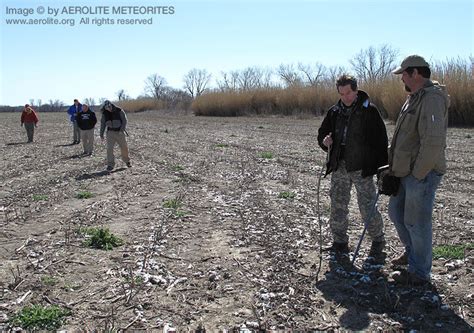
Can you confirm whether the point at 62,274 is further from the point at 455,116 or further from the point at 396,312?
the point at 455,116

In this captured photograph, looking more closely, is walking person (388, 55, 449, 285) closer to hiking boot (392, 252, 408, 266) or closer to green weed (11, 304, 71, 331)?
hiking boot (392, 252, 408, 266)

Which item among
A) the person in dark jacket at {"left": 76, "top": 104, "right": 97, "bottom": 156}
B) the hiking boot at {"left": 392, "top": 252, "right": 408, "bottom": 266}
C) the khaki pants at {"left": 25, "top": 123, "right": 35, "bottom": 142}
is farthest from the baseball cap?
the khaki pants at {"left": 25, "top": 123, "right": 35, "bottom": 142}

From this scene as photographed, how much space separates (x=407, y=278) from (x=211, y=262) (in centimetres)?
245

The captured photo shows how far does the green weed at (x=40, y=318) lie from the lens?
4430 millimetres

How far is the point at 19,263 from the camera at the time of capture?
609 centimetres

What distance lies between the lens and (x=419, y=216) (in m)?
5.00

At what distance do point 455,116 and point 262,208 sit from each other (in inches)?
980

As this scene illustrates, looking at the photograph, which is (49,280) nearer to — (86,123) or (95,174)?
(95,174)

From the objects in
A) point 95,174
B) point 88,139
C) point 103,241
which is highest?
point 88,139

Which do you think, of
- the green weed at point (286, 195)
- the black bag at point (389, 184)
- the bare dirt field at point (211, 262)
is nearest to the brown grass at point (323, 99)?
the bare dirt field at point (211, 262)

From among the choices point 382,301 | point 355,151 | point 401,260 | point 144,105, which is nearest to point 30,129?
point 355,151

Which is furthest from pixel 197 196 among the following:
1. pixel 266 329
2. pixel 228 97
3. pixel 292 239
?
pixel 228 97

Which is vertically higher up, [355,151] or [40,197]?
[355,151]

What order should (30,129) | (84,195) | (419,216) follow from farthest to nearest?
(30,129) → (84,195) → (419,216)
